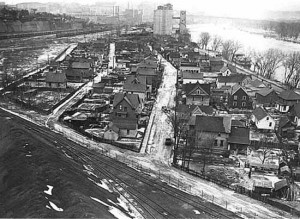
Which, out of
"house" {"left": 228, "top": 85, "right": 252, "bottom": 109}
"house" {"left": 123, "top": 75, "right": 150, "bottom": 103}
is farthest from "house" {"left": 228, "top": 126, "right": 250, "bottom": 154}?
"house" {"left": 123, "top": 75, "right": 150, "bottom": 103}

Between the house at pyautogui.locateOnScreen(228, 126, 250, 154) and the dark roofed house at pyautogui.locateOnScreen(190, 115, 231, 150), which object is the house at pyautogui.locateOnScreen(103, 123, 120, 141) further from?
the house at pyautogui.locateOnScreen(228, 126, 250, 154)

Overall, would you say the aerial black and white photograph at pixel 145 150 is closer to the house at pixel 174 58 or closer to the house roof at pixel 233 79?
the house roof at pixel 233 79

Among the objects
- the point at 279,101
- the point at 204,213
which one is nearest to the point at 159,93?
the point at 279,101

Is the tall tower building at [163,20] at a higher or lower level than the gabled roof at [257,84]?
higher

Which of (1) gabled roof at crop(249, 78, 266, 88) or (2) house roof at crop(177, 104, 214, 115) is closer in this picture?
(2) house roof at crop(177, 104, 214, 115)

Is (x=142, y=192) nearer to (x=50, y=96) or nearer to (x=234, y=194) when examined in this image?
(x=234, y=194)

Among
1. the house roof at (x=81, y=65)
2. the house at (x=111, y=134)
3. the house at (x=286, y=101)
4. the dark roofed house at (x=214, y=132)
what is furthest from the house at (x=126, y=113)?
the house roof at (x=81, y=65)
